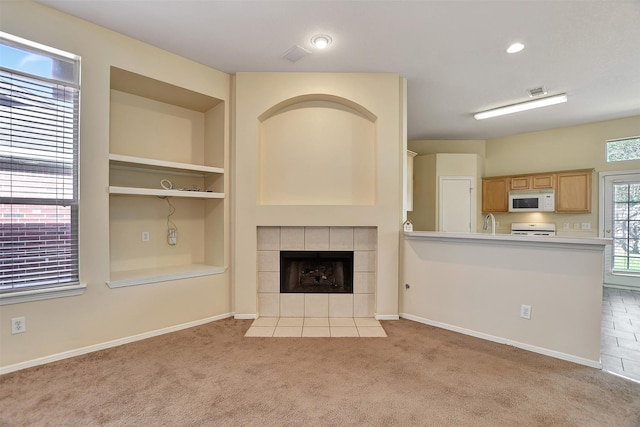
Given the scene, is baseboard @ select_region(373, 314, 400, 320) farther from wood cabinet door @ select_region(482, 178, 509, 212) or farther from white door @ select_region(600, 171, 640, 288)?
white door @ select_region(600, 171, 640, 288)

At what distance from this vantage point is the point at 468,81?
3.54 meters

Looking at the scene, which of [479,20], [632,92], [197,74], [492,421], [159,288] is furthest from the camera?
[632,92]

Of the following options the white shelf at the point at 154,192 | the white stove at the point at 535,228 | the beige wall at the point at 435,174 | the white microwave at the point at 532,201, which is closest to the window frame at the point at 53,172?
the white shelf at the point at 154,192

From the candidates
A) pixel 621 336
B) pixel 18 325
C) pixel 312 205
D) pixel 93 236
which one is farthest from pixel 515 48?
pixel 18 325

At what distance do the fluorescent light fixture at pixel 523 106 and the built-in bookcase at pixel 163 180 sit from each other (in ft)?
13.3

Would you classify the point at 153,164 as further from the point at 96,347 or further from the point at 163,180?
the point at 96,347

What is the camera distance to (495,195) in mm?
5840

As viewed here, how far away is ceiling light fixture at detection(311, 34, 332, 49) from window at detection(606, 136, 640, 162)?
5339mm

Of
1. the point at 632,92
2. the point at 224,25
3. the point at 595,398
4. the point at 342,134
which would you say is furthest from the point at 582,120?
the point at 224,25

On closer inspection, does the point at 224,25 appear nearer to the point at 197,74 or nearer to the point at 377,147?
the point at 197,74

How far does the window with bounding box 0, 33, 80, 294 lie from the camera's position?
7.15 feet

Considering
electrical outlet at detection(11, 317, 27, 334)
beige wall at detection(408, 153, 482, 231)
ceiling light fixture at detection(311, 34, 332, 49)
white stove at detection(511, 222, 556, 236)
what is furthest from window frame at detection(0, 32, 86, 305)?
white stove at detection(511, 222, 556, 236)

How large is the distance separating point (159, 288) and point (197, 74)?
2.33 m

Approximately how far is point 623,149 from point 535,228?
5.93 feet
